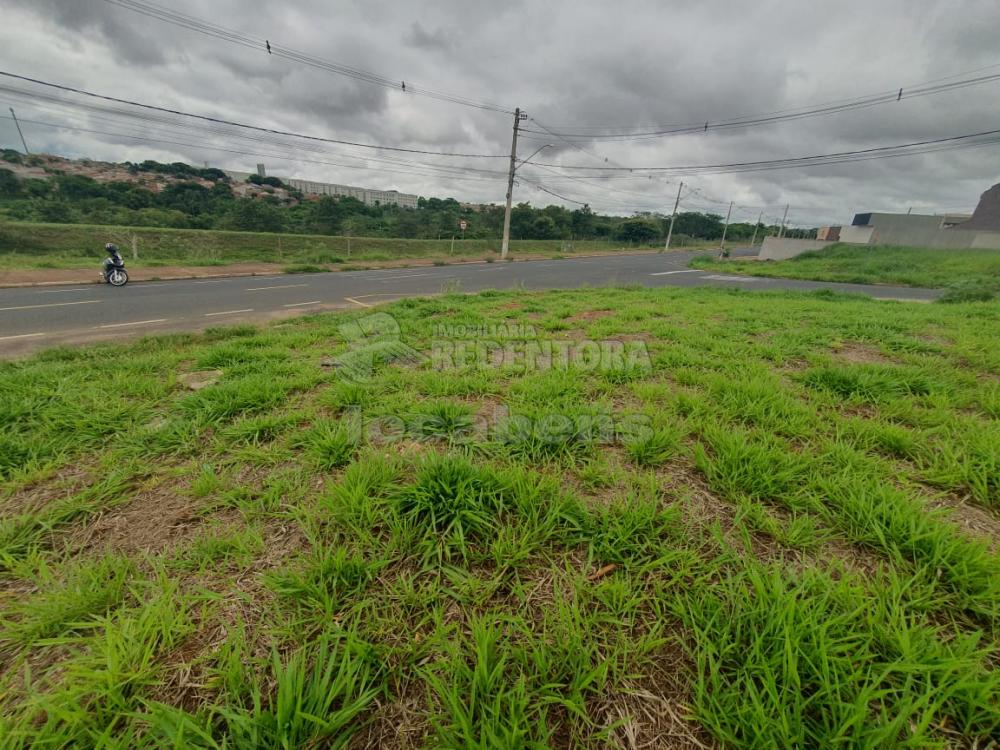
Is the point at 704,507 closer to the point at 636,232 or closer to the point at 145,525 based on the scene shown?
the point at 145,525

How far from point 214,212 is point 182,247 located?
55.9ft

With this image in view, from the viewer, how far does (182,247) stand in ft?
61.3

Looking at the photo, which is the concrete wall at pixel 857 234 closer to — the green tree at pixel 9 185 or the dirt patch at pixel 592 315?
the dirt patch at pixel 592 315

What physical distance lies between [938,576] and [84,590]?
308 cm

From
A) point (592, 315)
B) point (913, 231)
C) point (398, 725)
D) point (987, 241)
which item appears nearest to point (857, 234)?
point (913, 231)

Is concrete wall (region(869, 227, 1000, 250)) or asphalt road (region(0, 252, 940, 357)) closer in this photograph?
asphalt road (region(0, 252, 940, 357))

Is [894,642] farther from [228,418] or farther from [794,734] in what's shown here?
[228,418]

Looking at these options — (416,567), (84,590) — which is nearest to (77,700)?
(84,590)

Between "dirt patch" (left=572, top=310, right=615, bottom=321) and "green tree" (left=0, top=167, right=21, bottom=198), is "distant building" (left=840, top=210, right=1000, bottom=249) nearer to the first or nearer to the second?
"dirt patch" (left=572, top=310, right=615, bottom=321)

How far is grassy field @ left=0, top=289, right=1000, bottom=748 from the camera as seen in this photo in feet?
3.08

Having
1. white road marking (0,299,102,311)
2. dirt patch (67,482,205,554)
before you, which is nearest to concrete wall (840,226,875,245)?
dirt patch (67,482,205,554)

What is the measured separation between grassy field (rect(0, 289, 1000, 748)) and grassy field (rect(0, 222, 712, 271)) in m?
19.0

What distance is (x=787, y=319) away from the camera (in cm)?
564

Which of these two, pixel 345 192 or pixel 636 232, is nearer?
pixel 636 232
